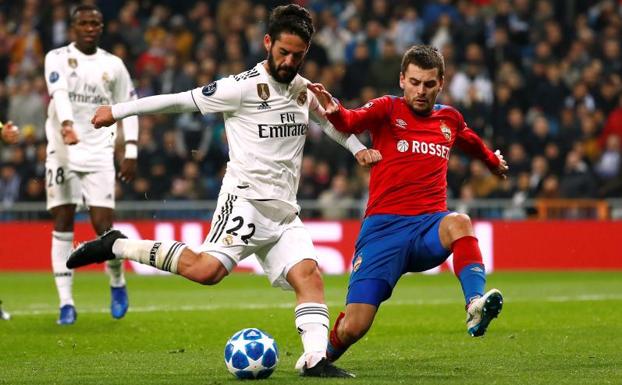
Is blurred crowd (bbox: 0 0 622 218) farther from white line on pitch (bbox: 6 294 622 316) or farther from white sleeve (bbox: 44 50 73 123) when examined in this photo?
white sleeve (bbox: 44 50 73 123)

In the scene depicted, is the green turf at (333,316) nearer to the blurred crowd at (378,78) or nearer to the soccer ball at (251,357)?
the soccer ball at (251,357)

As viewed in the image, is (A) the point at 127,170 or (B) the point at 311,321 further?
(A) the point at 127,170

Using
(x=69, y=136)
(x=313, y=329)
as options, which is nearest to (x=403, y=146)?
(x=313, y=329)

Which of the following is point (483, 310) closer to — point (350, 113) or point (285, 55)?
point (350, 113)

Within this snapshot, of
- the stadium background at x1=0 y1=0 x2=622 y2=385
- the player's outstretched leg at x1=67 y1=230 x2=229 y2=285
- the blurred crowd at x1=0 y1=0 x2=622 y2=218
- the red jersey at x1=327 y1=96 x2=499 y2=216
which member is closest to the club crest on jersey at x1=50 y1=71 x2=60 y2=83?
the stadium background at x1=0 y1=0 x2=622 y2=385

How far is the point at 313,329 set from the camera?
24.8ft

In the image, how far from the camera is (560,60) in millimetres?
20953

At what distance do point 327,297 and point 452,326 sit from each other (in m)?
3.52

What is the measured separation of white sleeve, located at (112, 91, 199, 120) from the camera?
754 cm

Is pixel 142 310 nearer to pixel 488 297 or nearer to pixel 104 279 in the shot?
pixel 104 279

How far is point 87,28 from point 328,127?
153 inches

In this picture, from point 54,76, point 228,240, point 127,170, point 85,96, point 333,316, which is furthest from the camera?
point 333,316

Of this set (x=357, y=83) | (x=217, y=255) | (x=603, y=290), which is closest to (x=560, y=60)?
(x=357, y=83)

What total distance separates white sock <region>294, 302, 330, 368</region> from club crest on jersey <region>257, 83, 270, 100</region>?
1.31 m
